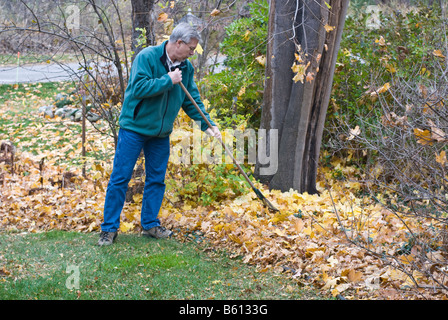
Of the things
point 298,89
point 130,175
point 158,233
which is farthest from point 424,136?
point 298,89

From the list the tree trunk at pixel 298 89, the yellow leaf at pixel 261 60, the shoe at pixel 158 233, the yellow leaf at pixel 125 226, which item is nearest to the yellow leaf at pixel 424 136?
the shoe at pixel 158 233

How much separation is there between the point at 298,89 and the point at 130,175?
285 cm

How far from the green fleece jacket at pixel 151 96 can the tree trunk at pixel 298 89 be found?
226 cm

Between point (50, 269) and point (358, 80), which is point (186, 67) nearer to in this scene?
point (50, 269)

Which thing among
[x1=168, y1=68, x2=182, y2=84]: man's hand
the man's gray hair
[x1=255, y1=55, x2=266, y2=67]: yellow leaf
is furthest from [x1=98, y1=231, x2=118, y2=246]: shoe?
[x1=255, y1=55, x2=266, y2=67]: yellow leaf

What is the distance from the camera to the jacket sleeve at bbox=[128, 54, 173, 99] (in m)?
4.14

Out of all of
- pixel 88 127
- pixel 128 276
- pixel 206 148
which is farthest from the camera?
pixel 88 127

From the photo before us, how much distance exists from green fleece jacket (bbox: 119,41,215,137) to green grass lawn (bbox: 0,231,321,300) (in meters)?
1.11

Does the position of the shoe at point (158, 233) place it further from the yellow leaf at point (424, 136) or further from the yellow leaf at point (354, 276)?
the yellow leaf at point (424, 136)

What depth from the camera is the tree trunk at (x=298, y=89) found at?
6.27m

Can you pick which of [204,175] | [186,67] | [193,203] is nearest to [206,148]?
[204,175]

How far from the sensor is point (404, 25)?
820 cm

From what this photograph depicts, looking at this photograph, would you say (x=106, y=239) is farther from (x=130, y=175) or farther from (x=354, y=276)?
(x=354, y=276)

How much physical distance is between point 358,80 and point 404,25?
148cm
